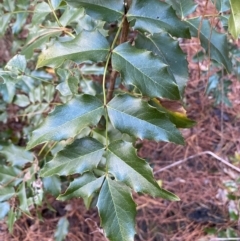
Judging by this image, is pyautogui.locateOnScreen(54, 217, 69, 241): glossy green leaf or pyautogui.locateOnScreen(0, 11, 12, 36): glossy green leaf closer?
pyautogui.locateOnScreen(0, 11, 12, 36): glossy green leaf

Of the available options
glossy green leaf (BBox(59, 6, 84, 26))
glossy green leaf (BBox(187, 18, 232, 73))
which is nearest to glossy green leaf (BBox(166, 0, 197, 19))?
glossy green leaf (BBox(187, 18, 232, 73))

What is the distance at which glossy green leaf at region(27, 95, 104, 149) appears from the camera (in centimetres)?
80

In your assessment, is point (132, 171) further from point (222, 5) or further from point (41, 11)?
point (41, 11)

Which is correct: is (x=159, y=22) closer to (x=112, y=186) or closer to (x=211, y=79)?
(x=112, y=186)

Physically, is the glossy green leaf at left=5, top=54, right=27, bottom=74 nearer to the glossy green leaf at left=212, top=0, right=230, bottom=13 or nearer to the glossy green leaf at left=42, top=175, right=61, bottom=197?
the glossy green leaf at left=42, top=175, right=61, bottom=197

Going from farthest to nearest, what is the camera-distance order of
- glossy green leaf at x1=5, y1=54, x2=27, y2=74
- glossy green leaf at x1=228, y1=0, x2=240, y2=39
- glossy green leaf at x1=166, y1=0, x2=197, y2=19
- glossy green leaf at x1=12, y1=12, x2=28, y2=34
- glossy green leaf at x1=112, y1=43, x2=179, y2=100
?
glossy green leaf at x1=12, y1=12, x2=28, y2=34 < glossy green leaf at x1=5, y1=54, x2=27, y2=74 < glossy green leaf at x1=166, y1=0, x2=197, y2=19 < glossy green leaf at x1=112, y1=43, x2=179, y2=100 < glossy green leaf at x1=228, y1=0, x2=240, y2=39

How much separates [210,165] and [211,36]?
3.85ft

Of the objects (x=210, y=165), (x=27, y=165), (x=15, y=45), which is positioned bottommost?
(x=210, y=165)

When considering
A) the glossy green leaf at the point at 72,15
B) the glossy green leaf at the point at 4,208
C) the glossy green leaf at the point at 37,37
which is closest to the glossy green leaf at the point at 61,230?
the glossy green leaf at the point at 4,208

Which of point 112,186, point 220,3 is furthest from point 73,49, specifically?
point 220,3

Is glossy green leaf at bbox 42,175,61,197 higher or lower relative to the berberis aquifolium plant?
lower

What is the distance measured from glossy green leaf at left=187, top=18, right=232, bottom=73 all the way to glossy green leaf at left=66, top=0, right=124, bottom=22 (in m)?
0.24

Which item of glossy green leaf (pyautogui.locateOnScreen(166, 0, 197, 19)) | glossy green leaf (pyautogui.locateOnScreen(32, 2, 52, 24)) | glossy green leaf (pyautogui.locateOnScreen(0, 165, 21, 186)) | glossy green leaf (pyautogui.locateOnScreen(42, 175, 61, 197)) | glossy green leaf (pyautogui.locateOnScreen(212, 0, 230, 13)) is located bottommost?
glossy green leaf (pyautogui.locateOnScreen(0, 165, 21, 186))

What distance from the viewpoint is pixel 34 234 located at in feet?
6.02
